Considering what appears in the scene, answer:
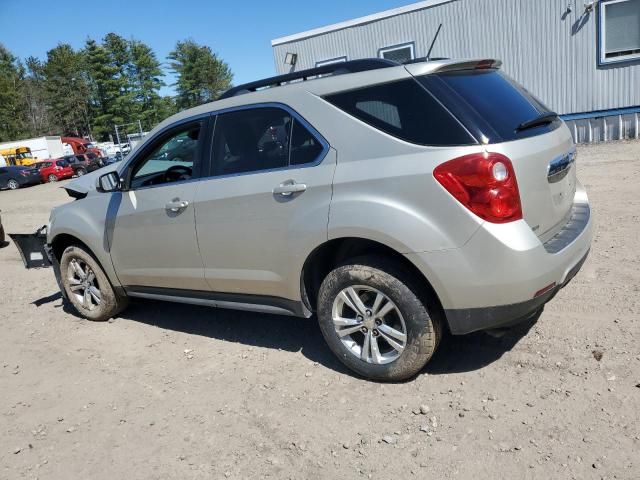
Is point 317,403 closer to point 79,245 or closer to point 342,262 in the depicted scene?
point 342,262

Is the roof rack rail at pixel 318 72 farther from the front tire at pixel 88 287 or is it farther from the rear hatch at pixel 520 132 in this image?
the front tire at pixel 88 287

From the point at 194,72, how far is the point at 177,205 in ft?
249

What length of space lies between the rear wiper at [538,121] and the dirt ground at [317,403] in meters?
1.44

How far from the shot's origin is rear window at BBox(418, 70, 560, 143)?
9.21 feet

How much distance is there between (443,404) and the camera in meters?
3.02

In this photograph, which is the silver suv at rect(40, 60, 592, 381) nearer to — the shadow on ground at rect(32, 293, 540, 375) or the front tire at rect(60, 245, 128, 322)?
→ the shadow on ground at rect(32, 293, 540, 375)

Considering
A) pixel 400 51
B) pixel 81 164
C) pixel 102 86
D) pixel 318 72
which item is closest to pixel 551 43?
pixel 400 51

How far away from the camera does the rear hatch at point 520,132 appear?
2779 mm

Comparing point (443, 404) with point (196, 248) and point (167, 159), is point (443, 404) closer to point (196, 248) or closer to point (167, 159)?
point (196, 248)

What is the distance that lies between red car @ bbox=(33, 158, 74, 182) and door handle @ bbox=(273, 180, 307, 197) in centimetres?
3032

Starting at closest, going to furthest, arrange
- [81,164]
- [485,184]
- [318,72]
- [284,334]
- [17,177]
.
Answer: [485,184] < [318,72] < [284,334] < [17,177] < [81,164]

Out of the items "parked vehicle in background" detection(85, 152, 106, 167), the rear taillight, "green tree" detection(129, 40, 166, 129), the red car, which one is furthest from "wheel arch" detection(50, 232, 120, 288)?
"green tree" detection(129, 40, 166, 129)

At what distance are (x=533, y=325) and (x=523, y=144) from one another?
1.51m

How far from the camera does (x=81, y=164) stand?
31.4 meters
